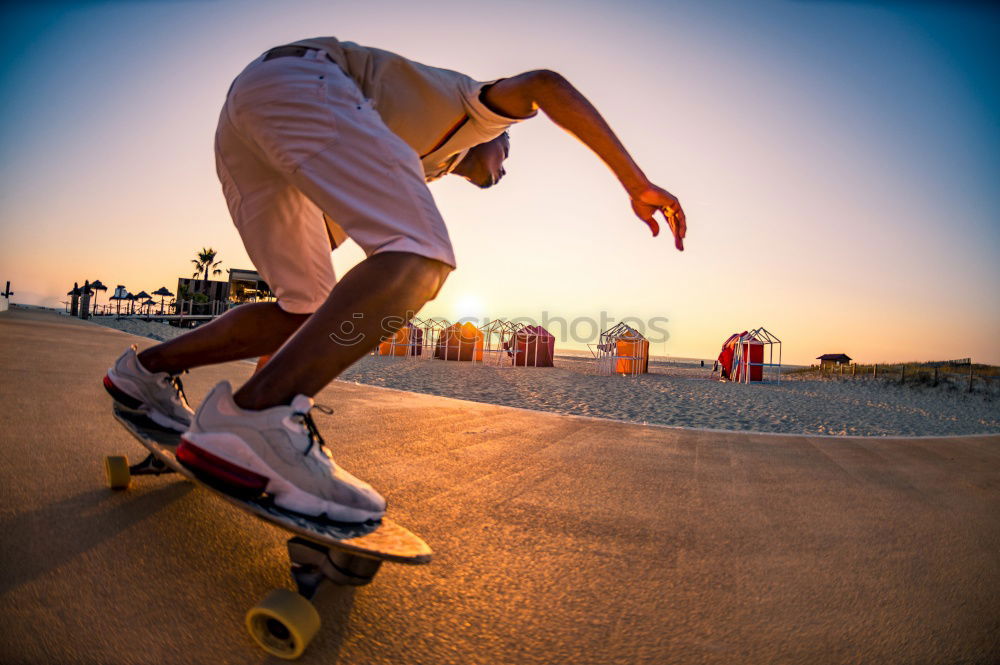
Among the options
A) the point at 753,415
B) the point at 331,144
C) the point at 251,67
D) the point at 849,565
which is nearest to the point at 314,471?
the point at 331,144

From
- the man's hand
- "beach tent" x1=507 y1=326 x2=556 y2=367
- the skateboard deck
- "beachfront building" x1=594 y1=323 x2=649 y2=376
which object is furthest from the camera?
→ "beach tent" x1=507 y1=326 x2=556 y2=367

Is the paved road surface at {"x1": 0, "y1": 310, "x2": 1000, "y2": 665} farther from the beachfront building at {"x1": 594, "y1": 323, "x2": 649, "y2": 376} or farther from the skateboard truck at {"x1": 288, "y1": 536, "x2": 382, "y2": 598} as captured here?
the beachfront building at {"x1": 594, "y1": 323, "x2": 649, "y2": 376}

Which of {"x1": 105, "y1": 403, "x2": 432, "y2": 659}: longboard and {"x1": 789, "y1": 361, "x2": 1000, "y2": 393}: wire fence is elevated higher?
{"x1": 789, "y1": 361, "x2": 1000, "y2": 393}: wire fence

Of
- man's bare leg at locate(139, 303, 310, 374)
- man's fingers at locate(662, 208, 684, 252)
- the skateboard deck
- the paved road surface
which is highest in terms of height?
man's fingers at locate(662, 208, 684, 252)

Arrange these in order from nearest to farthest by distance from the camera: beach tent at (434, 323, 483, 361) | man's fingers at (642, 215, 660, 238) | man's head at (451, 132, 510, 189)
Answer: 1. man's fingers at (642, 215, 660, 238)
2. man's head at (451, 132, 510, 189)
3. beach tent at (434, 323, 483, 361)

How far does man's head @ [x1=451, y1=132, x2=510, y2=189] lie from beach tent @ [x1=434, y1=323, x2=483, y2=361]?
2012cm

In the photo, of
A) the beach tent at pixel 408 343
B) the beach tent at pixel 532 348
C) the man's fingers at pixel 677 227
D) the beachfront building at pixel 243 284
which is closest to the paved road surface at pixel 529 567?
the man's fingers at pixel 677 227

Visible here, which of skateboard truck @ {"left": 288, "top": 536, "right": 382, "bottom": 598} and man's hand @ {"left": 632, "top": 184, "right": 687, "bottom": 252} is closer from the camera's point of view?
skateboard truck @ {"left": 288, "top": 536, "right": 382, "bottom": 598}

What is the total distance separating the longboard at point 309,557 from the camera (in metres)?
0.73

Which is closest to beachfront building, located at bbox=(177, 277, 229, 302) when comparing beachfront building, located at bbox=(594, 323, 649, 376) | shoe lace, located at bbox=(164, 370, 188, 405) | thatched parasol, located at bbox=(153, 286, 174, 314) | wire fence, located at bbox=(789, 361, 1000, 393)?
thatched parasol, located at bbox=(153, 286, 174, 314)

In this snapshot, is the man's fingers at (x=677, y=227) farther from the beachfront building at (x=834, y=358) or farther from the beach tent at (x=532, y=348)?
the beachfront building at (x=834, y=358)

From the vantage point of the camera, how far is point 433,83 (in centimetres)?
131

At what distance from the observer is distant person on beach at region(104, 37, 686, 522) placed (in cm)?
97

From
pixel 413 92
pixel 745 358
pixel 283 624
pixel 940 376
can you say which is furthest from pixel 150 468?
pixel 940 376
